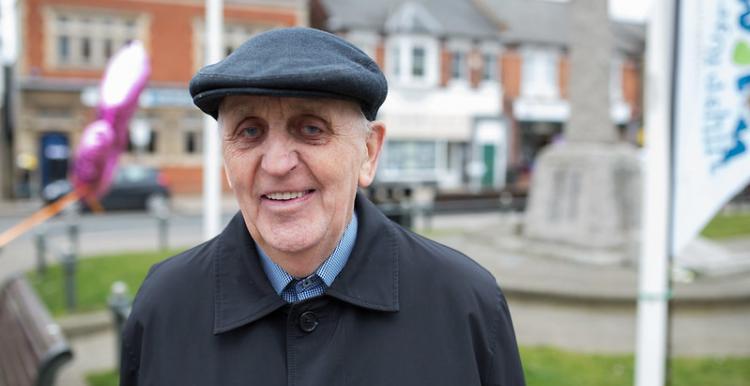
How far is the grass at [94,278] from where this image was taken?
7378mm

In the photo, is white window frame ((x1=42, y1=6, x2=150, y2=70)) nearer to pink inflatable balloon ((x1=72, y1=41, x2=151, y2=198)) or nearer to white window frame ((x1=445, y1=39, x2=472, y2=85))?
white window frame ((x1=445, y1=39, x2=472, y2=85))

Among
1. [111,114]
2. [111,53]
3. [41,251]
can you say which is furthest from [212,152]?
[111,53]

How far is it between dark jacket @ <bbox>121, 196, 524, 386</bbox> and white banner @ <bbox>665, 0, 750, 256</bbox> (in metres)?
1.79

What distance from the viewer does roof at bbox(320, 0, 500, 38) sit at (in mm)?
27500

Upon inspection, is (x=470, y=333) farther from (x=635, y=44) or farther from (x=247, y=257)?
(x=635, y=44)

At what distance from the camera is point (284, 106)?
149 centimetres

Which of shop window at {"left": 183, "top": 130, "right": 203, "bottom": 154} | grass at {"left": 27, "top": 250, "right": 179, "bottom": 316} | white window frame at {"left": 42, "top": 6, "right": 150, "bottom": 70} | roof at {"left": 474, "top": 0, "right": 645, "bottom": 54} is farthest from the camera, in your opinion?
roof at {"left": 474, "top": 0, "right": 645, "bottom": 54}

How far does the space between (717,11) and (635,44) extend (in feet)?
115

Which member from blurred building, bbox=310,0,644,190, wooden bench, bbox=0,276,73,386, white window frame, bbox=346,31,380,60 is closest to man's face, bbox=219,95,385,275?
wooden bench, bbox=0,276,73,386

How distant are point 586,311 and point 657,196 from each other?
4.30 m

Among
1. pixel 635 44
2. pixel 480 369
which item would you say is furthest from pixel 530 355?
pixel 635 44

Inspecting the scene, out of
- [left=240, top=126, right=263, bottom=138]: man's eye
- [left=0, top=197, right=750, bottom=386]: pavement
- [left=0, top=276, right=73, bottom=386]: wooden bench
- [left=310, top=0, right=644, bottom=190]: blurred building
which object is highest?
[left=310, top=0, right=644, bottom=190]: blurred building

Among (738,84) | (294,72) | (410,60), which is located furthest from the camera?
(410,60)

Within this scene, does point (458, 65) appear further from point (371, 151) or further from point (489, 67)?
point (371, 151)
